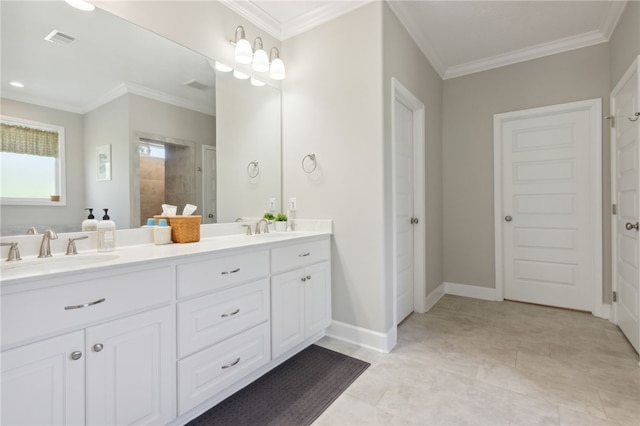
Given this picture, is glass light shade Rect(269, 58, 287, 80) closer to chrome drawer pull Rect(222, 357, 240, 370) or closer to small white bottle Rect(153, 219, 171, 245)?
small white bottle Rect(153, 219, 171, 245)

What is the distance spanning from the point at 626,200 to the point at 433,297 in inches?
72.2

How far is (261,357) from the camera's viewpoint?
181 centimetres

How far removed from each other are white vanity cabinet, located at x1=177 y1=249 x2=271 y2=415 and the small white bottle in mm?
482

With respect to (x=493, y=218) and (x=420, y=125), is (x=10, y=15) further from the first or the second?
(x=493, y=218)

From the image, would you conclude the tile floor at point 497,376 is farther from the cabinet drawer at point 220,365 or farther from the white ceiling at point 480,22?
the white ceiling at point 480,22

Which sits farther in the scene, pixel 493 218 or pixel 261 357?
pixel 493 218

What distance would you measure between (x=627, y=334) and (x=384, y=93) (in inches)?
107

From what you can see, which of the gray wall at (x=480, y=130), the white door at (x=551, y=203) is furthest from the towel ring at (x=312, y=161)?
the white door at (x=551, y=203)

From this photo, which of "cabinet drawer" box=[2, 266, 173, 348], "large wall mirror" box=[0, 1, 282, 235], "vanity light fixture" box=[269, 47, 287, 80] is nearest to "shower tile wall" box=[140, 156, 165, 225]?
"large wall mirror" box=[0, 1, 282, 235]

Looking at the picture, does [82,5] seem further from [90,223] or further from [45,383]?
[45,383]

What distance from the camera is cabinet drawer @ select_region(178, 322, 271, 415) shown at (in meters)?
1.42

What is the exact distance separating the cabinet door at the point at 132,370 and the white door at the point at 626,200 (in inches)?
120

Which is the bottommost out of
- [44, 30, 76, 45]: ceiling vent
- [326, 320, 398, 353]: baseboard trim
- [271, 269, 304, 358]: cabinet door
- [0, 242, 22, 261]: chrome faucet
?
[326, 320, 398, 353]: baseboard trim

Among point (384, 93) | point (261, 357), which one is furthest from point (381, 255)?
point (384, 93)
